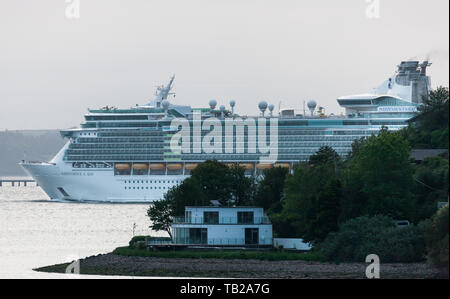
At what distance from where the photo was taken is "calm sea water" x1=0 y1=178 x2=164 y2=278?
219 ft

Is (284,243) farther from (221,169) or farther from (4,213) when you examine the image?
(4,213)

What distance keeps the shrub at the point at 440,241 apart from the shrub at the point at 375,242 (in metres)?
13.9

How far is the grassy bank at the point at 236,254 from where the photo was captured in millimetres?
59250

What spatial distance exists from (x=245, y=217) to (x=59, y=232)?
93.4 feet

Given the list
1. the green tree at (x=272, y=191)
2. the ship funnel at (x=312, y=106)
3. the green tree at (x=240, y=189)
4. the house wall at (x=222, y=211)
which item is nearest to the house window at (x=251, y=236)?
the house wall at (x=222, y=211)

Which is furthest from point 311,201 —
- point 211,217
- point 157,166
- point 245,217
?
point 157,166

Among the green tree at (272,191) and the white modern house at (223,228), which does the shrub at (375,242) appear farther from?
the green tree at (272,191)

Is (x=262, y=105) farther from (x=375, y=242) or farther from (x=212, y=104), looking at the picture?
(x=375, y=242)

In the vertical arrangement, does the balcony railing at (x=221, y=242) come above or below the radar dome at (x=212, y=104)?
below

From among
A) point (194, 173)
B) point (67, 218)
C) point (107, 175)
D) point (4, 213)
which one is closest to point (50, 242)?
point (194, 173)

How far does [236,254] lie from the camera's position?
200 ft

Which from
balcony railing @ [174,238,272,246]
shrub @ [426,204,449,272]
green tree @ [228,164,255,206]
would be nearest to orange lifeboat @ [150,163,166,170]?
green tree @ [228,164,255,206]

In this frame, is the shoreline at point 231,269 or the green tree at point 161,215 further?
the green tree at point 161,215

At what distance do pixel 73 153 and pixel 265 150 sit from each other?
75.2 ft
